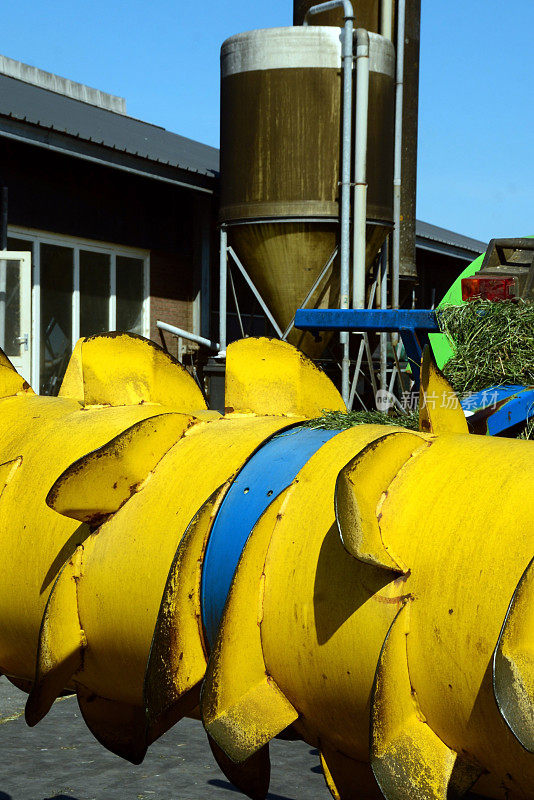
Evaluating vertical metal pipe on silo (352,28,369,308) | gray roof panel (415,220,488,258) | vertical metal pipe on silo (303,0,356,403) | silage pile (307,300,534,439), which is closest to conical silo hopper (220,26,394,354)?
vertical metal pipe on silo (303,0,356,403)

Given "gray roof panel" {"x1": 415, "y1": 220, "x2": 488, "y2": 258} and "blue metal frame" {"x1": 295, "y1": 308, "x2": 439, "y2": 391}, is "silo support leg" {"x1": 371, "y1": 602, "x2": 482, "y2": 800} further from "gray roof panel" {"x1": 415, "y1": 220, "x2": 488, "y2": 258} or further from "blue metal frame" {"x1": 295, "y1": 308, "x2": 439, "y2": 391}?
"gray roof panel" {"x1": 415, "y1": 220, "x2": 488, "y2": 258}

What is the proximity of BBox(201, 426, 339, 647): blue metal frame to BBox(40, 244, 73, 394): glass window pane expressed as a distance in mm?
10171

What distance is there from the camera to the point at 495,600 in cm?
122

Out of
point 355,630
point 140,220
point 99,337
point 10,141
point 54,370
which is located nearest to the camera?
point 355,630

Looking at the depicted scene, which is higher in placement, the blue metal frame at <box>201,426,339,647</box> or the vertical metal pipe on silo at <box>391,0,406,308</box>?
the vertical metal pipe on silo at <box>391,0,406,308</box>

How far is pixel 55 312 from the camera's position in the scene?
11.8m

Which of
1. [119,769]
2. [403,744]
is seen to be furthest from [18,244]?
[403,744]

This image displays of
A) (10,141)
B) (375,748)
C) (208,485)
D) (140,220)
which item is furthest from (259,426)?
(140,220)

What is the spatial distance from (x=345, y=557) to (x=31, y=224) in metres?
10.5

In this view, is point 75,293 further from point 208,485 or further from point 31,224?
point 208,485

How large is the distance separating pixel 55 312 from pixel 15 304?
199 cm

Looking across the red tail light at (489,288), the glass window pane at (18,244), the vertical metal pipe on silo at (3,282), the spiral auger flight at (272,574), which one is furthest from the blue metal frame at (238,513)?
the glass window pane at (18,244)

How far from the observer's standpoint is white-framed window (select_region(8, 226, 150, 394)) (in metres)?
11.4

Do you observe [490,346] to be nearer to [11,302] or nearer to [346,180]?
[11,302]
